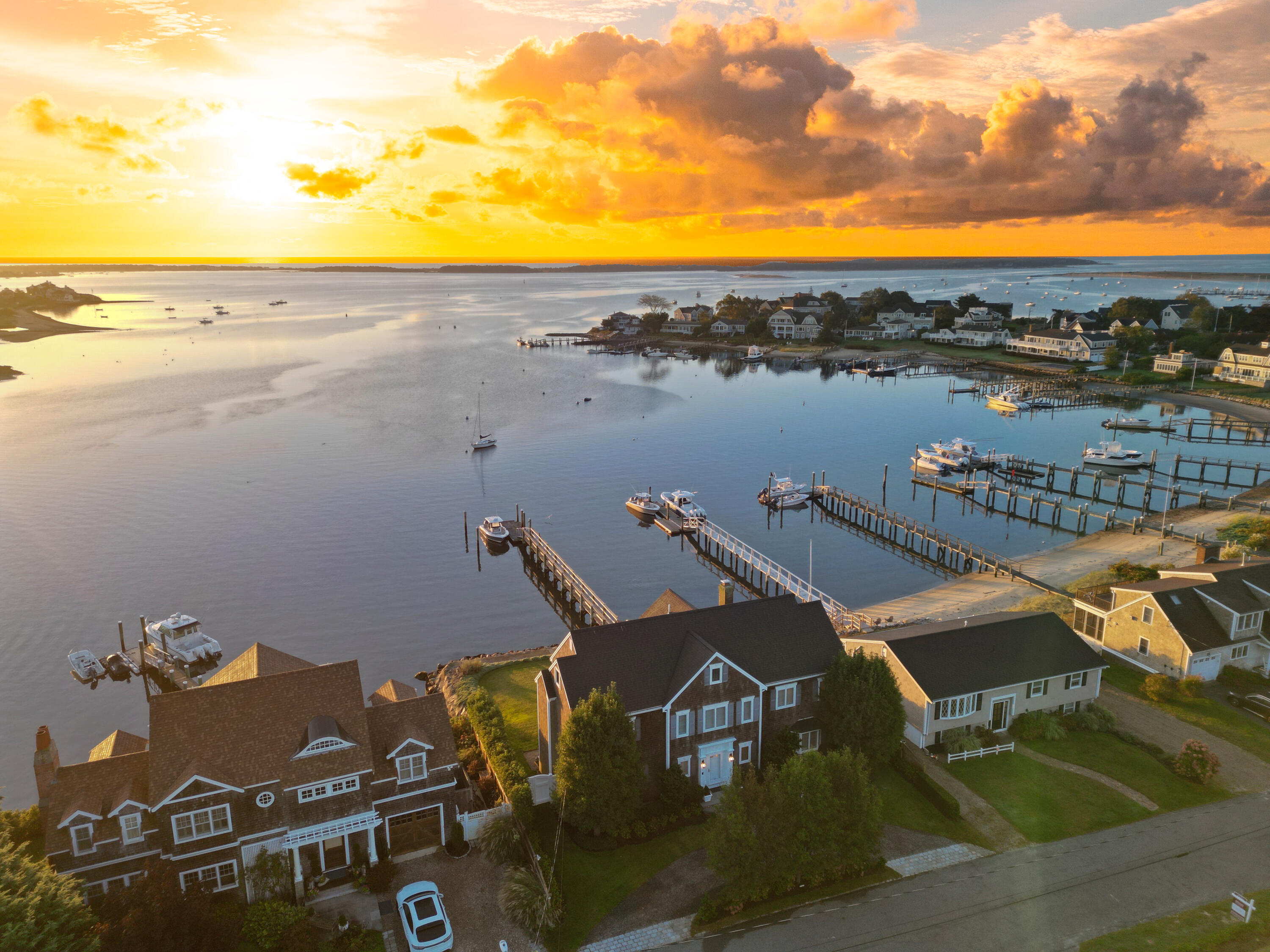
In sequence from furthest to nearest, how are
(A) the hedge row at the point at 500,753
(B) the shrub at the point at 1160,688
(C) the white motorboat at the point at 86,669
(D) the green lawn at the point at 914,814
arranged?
1. (C) the white motorboat at the point at 86,669
2. (B) the shrub at the point at 1160,688
3. (A) the hedge row at the point at 500,753
4. (D) the green lawn at the point at 914,814

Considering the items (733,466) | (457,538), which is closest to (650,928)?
(457,538)

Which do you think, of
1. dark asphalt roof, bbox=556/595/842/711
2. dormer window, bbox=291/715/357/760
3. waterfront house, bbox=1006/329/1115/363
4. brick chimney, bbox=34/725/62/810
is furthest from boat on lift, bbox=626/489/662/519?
waterfront house, bbox=1006/329/1115/363

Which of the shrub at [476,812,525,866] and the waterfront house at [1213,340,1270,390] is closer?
the shrub at [476,812,525,866]

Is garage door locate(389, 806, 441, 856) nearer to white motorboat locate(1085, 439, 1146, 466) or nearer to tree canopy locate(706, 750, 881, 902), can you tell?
tree canopy locate(706, 750, 881, 902)

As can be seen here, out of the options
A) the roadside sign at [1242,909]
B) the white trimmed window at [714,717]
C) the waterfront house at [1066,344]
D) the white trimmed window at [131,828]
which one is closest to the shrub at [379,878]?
the white trimmed window at [131,828]

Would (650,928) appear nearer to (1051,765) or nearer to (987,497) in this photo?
(1051,765)

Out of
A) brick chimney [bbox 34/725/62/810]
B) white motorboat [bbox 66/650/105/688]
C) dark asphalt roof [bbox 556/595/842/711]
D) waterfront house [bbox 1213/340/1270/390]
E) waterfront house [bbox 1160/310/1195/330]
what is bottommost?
white motorboat [bbox 66/650/105/688]

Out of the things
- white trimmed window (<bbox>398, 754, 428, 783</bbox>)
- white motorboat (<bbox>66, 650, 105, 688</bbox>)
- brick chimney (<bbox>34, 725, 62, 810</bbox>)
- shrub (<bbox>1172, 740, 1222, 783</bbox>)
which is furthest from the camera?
white motorboat (<bbox>66, 650, 105, 688</bbox>)

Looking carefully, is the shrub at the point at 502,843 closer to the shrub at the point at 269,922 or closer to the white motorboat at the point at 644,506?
the shrub at the point at 269,922
